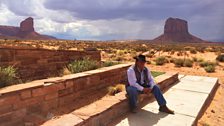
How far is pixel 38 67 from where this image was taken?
26.1ft

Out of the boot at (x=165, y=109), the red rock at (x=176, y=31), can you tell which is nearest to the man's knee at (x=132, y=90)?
the boot at (x=165, y=109)

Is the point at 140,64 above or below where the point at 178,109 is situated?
above

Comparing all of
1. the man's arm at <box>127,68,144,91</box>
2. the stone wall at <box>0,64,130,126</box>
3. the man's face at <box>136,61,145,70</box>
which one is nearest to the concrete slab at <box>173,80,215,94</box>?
the stone wall at <box>0,64,130,126</box>

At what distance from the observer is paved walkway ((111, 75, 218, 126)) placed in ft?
16.3

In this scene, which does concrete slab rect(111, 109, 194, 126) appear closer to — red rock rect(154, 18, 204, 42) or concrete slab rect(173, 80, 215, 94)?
concrete slab rect(173, 80, 215, 94)

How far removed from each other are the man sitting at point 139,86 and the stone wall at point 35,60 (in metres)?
3.56

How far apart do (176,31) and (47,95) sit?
420 ft

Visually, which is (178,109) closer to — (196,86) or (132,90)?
(132,90)

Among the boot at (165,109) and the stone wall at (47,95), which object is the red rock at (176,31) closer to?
the stone wall at (47,95)

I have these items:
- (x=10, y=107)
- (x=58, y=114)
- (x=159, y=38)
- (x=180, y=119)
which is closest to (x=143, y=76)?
(x=180, y=119)

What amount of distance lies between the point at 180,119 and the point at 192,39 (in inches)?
5132

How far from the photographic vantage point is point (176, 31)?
127062 millimetres

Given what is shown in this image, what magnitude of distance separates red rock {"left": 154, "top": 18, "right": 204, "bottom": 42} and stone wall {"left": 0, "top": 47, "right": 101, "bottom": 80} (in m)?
120

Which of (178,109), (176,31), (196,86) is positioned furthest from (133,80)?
(176,31)
